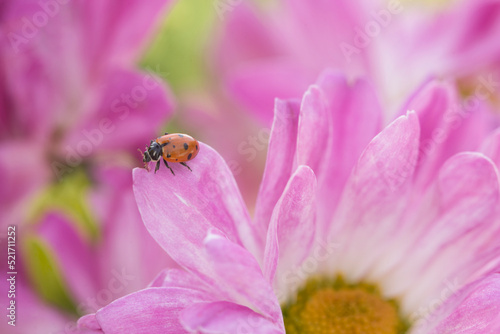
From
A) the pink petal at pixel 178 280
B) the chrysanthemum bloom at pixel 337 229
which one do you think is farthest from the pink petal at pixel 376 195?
the pink petal at pixel 178 280

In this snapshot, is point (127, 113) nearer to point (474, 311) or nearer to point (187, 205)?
point (187, 205)

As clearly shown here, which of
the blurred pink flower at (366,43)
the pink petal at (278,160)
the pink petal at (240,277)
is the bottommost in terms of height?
the pink petal at (240,277)

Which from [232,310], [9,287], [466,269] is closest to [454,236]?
[466,269]

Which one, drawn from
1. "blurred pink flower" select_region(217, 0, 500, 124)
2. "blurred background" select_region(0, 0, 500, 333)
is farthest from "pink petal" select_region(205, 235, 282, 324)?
"blurred pink flower" select_region(217, 0, 500, 124)

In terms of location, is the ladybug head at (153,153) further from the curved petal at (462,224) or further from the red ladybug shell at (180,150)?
the curved petal at (462,224)

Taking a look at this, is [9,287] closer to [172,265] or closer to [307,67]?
[172,265]

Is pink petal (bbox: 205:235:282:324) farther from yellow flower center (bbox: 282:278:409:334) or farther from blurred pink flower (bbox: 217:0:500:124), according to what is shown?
blurred pink flower (bbox: 217:0:500:124)

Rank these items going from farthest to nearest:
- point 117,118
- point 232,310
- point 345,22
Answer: point 345,22 < point 117,118 < point 232,310
